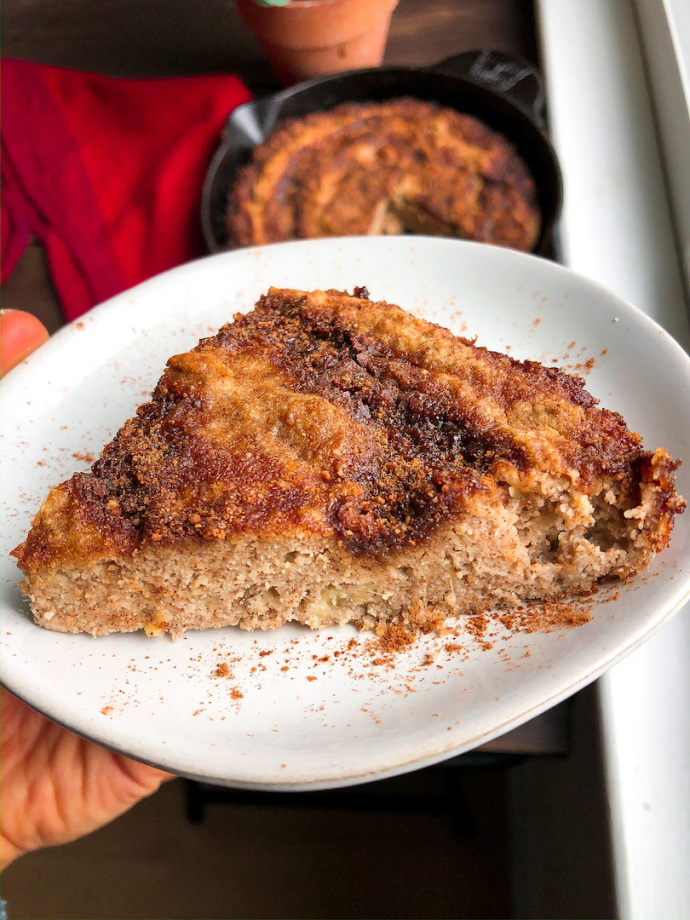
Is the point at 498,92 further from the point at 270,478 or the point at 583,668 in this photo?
the point at 583,668

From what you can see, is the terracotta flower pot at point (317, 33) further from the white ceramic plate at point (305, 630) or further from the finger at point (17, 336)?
the finger at point (17, 336)

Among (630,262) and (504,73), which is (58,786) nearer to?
(630,262)

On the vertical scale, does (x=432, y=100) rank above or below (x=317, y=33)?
below

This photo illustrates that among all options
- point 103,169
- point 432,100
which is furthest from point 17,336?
point 432,100

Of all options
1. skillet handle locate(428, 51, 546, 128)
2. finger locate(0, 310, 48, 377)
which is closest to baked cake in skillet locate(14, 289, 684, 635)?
finger locate(0, 310, 48, 377)

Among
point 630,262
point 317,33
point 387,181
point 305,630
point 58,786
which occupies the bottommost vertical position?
point 58,786

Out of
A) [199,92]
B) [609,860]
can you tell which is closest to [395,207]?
[199,92]
